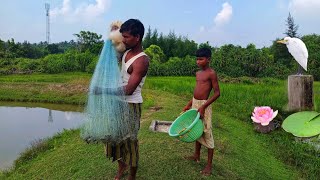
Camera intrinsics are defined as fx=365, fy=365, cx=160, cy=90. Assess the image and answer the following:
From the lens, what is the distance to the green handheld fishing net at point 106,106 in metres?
2.67

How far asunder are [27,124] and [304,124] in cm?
1046

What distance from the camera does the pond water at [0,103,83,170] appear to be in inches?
291

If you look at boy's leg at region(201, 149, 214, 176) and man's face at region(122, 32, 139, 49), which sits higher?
man's face at region(122, 32, 139, 49)

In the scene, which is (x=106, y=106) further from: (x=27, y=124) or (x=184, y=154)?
(x=27, y=124)

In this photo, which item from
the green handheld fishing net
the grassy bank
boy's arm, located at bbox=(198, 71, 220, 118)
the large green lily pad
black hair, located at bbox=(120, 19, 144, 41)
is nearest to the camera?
the large green lily pad

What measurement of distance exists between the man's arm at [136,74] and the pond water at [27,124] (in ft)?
10.1

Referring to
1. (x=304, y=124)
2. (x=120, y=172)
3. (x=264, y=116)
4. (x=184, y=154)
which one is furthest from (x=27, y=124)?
(x=304, y=124)

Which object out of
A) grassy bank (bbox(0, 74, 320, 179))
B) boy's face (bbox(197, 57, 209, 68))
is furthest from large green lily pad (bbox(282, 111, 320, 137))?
boy's face (bbox(197, 57, 209, 68))

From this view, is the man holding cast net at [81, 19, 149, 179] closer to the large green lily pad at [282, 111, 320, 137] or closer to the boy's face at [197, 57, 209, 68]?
the boy's face at [197, 57, 209, 68]

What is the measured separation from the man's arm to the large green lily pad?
6.43 ft

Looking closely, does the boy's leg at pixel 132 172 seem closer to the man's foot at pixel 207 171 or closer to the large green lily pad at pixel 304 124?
the man's foot at pixel 207 171

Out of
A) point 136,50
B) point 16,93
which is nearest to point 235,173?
A: point 136,50

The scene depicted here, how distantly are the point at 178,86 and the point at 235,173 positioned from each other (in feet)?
30.0

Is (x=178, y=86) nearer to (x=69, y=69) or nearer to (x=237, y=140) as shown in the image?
(x=237, y=140)
